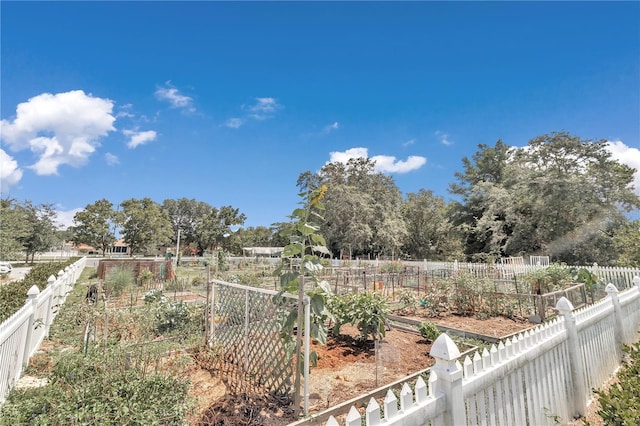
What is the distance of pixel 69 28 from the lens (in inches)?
271

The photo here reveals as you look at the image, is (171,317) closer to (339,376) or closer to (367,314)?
(339,376)

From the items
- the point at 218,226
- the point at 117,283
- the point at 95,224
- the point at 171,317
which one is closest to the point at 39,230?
the point at 95,224

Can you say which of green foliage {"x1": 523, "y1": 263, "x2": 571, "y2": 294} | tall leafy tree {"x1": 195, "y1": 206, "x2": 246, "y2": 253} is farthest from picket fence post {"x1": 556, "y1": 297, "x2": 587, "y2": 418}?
tall leafy tree {"x1": 195, "y1": 206, "x2": 246, "y2": 253}

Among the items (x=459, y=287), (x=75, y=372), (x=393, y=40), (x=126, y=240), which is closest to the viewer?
(x=75, y=372)

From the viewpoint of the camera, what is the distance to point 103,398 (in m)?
2.43

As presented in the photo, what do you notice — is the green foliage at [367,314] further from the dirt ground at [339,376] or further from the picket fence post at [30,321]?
the picket fence post at [30,321]

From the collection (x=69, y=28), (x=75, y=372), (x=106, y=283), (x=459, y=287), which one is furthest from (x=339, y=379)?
(x=106, y=283)

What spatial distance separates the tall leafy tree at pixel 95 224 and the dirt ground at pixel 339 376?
33975mm

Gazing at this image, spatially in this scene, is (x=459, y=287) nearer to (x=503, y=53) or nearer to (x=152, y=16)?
(x=503, y=53)

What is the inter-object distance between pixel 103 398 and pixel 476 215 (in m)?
30.5

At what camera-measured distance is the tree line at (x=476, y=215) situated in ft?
60.8

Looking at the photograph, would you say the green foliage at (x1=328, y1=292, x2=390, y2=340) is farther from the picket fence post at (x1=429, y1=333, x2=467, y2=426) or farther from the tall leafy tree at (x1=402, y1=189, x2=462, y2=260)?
the tall leafy tree at (x1=402, y1=189, x2=462, y2=260)

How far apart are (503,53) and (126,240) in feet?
126

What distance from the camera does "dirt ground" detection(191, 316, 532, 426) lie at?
3.08 metres
